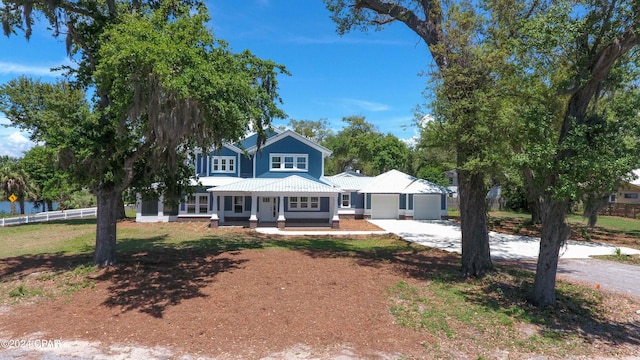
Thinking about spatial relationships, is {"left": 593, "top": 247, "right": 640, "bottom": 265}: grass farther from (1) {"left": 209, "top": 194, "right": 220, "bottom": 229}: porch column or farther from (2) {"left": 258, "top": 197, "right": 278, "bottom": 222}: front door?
(1) {"left": 209, "top": 194, "right": 220, "bottom": 229}: porch column

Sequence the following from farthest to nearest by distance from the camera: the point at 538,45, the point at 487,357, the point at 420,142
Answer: the point at 420,142 < the point at 538,45 < the point at 487,357

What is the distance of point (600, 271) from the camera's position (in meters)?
12.0

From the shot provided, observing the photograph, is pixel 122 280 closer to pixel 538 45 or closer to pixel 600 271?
pixel 538 45

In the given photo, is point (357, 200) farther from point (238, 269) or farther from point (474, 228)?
point (238, 269)

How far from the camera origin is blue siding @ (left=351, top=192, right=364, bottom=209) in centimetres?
3047

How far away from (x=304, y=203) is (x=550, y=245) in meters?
18.7

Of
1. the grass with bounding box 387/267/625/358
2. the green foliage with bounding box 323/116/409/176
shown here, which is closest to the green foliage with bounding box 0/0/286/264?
the grass with bounding box 387/267/625/358

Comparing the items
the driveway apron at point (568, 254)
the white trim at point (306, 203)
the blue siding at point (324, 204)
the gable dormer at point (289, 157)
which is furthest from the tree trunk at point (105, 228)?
the blue siding at point (324, 204)

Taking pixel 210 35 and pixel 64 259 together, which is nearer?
pixel 210 35

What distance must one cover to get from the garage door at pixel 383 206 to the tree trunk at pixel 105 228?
2214 centimetres

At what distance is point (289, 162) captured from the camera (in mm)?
26453

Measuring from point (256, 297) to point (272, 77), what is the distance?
682 centimetres

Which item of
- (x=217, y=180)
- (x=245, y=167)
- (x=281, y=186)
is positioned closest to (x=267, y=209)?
(x=281, y=186)

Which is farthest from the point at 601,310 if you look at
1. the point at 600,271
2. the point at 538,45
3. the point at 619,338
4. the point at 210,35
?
the point at 210,35
